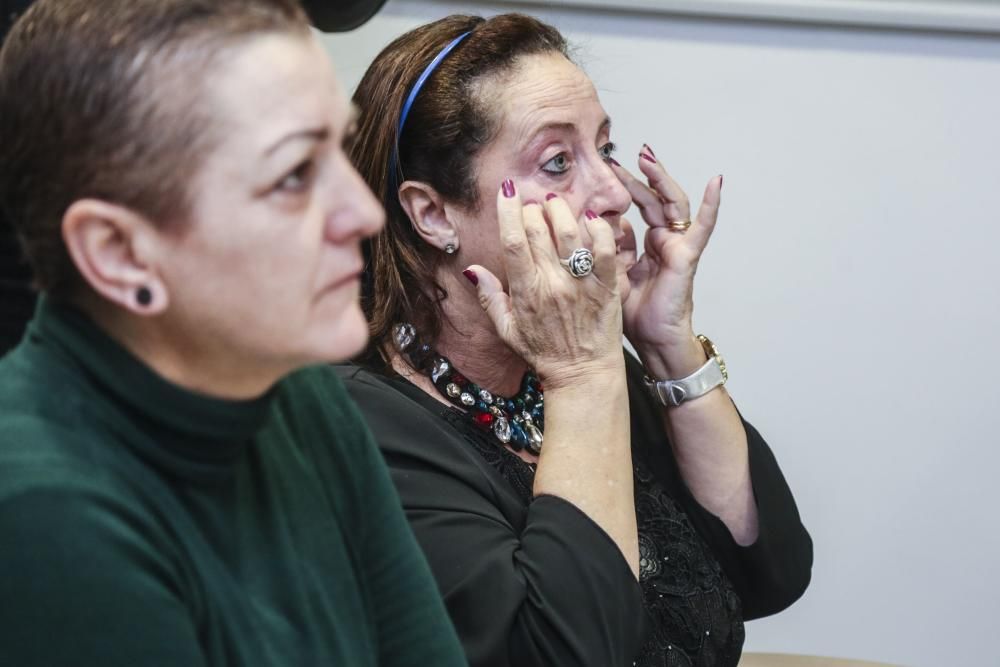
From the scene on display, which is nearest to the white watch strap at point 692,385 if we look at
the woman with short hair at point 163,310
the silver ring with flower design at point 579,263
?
A: the silver ring with flower design at point 579,263

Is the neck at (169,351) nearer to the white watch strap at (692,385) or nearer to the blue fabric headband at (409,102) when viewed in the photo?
the blue fabric headband at (409,102)

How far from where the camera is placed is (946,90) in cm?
228

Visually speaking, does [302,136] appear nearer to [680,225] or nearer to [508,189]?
[508,189]

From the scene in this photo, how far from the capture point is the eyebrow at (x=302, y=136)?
2.54 ft

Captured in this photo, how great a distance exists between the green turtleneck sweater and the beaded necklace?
1.85 feet

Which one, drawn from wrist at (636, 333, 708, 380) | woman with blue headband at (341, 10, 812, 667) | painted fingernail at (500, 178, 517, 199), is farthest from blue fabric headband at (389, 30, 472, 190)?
wrist at (636, 333, 708, 380)

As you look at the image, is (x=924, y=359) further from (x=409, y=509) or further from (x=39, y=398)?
(x=39, y=398)

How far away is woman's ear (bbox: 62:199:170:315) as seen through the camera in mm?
748

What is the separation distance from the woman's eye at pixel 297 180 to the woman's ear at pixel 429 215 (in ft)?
2.58

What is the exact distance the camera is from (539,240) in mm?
1496

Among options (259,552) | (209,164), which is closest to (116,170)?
(209,164)

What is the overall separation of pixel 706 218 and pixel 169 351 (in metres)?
1.09

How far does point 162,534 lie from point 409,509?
59 cm

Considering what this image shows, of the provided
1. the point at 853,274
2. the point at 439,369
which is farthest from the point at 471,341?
the point at 853,274
